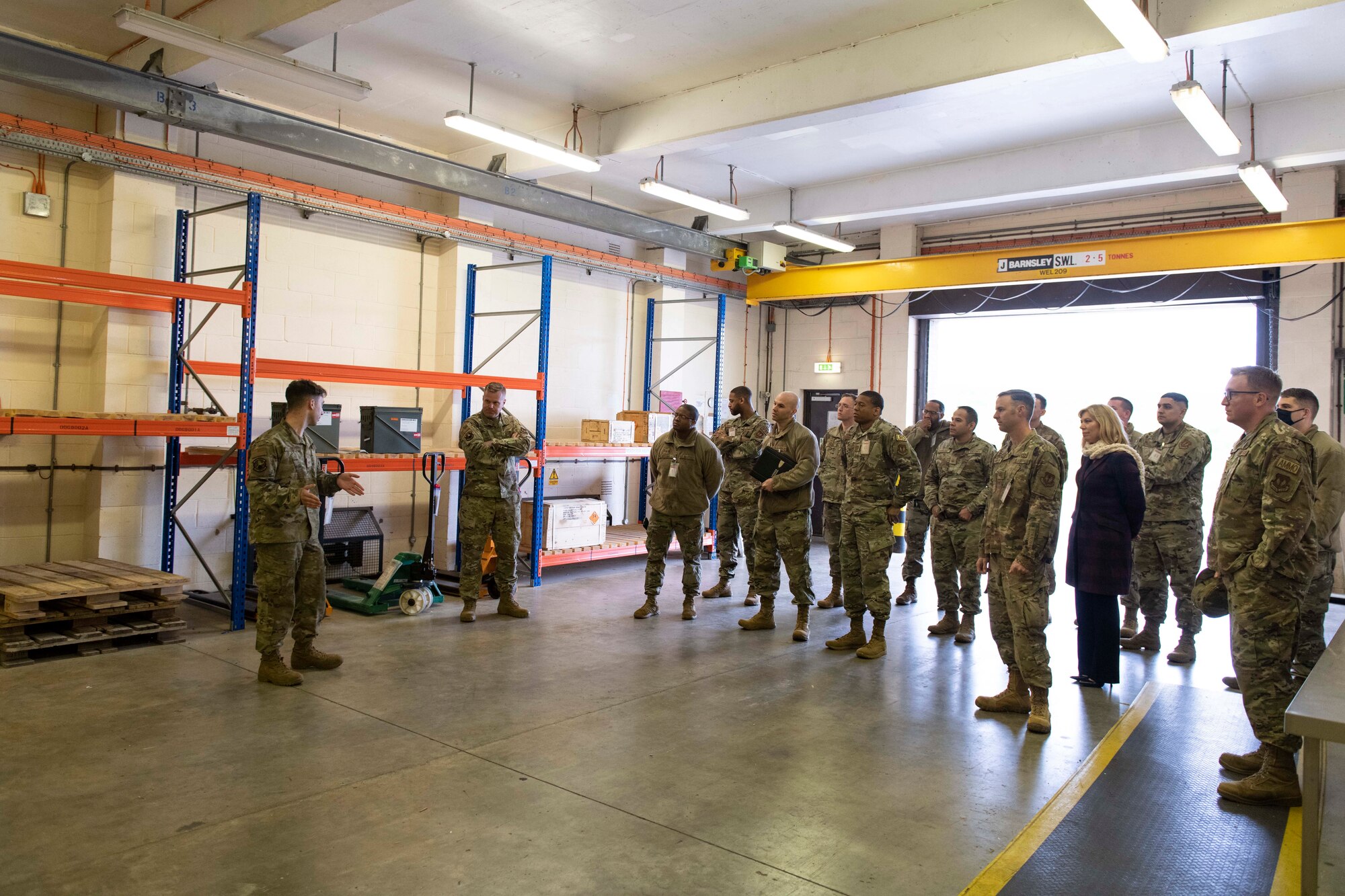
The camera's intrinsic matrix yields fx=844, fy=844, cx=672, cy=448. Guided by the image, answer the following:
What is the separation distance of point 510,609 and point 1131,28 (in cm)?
608

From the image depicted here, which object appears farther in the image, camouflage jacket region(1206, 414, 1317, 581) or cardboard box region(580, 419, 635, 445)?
cardboard box region(580, 419, 635, 445)

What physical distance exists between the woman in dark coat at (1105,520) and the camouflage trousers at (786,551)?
79.4 inches

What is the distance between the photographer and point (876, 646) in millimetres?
6270

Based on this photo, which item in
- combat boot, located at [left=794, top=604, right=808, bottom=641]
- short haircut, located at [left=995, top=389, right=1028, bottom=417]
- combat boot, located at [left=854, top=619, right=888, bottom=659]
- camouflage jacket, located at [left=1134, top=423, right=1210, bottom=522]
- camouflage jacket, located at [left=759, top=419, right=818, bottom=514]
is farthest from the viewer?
combat boot, located at [left=794, top=604, right=808, bottom=641]

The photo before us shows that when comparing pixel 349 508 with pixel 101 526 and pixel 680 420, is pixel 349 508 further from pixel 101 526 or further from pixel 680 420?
pixel 680 420

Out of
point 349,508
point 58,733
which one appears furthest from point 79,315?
point 58,733

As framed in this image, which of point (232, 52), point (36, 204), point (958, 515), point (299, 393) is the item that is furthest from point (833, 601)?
point (36, 204)

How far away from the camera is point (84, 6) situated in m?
6.39

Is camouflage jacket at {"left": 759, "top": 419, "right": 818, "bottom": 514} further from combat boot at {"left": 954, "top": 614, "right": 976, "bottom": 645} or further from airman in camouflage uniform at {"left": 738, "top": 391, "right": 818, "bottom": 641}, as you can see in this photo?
combat boot at {"left": 954, "top": 614, "right": 976, "bottom": 645}

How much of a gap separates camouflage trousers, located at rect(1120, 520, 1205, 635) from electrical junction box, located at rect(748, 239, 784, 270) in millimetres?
6219

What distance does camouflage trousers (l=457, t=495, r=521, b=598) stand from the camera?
23.4 feet

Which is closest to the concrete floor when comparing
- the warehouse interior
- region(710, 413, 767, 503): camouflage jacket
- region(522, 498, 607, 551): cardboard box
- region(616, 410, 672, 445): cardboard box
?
the warehouse interior

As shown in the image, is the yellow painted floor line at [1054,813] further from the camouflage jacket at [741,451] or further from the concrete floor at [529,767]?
the camouflage jacket at [741,451]

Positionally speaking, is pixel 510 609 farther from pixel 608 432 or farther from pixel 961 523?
pixel 961 523
